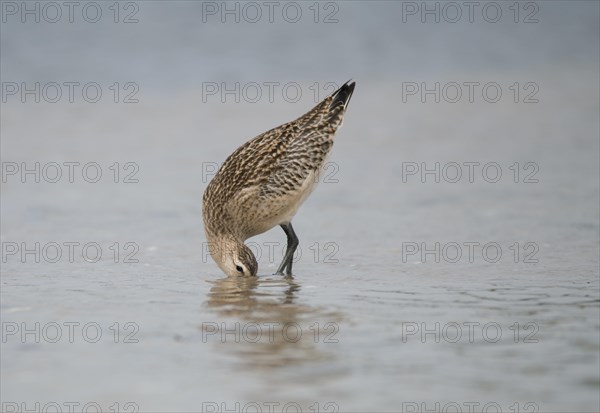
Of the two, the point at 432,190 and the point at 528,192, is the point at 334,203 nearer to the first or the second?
the point at 432,190

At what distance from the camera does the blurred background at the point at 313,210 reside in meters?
5.04

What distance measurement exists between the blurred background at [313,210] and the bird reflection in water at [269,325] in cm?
2

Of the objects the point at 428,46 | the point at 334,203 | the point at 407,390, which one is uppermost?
the point at 428,46

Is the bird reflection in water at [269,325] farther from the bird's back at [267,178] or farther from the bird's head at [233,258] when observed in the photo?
the bird's back at [267,178]

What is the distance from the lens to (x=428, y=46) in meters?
15.9

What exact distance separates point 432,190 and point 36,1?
7331 millimetres

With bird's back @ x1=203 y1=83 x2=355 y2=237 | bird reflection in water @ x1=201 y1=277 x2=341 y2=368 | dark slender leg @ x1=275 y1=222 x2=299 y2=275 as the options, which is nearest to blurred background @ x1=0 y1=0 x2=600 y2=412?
bird reflection in water @ x1=201 y1=277 x2=341 y2=368

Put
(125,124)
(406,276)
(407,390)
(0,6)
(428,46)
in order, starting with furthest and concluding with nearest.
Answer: (428,46), (0,6), (125,124), (406,276), (407,390)

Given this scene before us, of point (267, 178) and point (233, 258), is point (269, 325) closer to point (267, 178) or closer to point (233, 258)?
point (233, 258)

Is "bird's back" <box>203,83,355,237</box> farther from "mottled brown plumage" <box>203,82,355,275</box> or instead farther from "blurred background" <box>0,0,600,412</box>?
"blurred background" <box>0,0,600,412</box>

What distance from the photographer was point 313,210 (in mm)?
9570

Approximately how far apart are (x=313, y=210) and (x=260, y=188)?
5.62ft

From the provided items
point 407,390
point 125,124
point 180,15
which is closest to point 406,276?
point 407,390

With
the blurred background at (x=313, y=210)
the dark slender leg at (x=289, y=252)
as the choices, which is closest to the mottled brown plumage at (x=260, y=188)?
the dark slender leg at (x=289, y=252)
